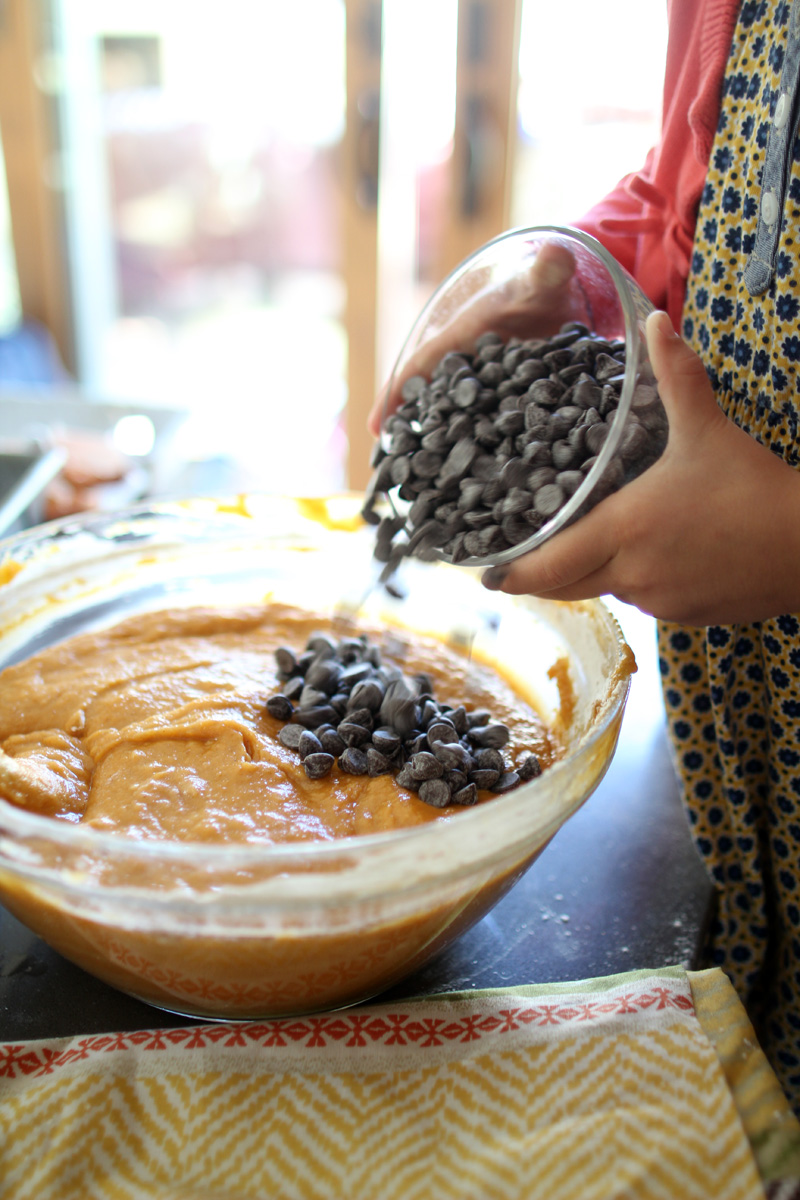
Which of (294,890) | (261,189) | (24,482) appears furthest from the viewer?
(261,189)

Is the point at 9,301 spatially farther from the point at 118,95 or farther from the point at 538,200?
the point at 538,200

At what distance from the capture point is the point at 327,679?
1.27 metres

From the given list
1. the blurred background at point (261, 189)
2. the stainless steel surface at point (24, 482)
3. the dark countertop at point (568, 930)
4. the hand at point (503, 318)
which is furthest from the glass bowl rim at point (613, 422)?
the blurred background at point (261, 189)

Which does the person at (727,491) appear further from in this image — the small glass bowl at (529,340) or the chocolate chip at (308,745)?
the chocolate chip at (308,745)

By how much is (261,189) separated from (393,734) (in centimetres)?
449

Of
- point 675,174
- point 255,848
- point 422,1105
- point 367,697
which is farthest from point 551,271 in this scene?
point 422,1105

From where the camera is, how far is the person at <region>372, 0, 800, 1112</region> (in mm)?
977

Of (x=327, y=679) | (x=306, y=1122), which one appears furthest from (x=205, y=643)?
(x=306, y=1122)

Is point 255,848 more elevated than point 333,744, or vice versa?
point 255,848

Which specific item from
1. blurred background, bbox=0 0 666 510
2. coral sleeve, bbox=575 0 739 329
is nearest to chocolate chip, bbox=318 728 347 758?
coral sleeve, bbox=575 0 739 329

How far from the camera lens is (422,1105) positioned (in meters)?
0.85

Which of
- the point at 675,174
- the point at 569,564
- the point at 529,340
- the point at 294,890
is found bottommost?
the point at 294,890

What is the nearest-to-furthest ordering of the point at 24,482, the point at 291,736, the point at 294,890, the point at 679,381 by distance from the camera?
the point at 294,890, the point at 679,381, the point at 291,736, the point at 24,482

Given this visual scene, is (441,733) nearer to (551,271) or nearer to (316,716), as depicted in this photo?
(316,716)
